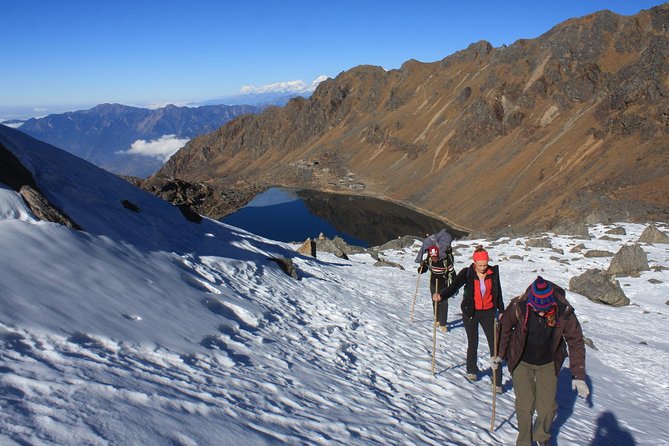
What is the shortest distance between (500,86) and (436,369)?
307 ft

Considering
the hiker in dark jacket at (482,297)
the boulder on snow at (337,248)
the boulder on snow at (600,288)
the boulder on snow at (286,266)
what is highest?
the hiker in dark jacket at (482,297)

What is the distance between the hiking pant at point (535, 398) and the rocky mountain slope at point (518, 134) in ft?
117

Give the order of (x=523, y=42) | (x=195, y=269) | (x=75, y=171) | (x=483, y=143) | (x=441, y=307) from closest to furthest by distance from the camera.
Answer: (x=195, y=269) < (x=441, y=307) < (x=75, y=171) < (x=483, y=143) < (x=523, y=42)

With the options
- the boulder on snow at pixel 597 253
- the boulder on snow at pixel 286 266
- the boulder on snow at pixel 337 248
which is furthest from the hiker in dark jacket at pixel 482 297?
the boulder on snow at pixel 597 253

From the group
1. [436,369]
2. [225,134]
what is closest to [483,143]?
[436,369]

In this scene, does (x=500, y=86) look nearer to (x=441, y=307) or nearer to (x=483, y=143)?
(x=483, y=143)

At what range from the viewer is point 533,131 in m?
77.3

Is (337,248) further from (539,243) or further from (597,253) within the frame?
(597,253)

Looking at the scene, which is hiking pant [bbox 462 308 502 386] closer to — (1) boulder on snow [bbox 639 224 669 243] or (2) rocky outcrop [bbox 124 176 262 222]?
(1) boulder on snow [bbox 639 224 669 243]

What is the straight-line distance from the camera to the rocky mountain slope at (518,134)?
5128 cm

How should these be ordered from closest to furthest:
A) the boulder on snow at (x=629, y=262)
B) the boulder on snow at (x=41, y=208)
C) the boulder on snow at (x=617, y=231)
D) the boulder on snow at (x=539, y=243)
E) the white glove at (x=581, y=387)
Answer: the white glove at (x=581, y=387), the boulder on snow at (x=41, y=208), the boulder on snow at (x=629, y=262), the boulder on snow at (x=539, y=243), the boulder on snow at (x=617, y=231)

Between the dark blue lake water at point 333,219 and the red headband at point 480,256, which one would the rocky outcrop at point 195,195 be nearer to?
the dark blue lake water at point 333,219

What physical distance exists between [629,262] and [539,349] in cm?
1836

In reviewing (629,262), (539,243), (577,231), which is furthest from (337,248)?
(577,231)
